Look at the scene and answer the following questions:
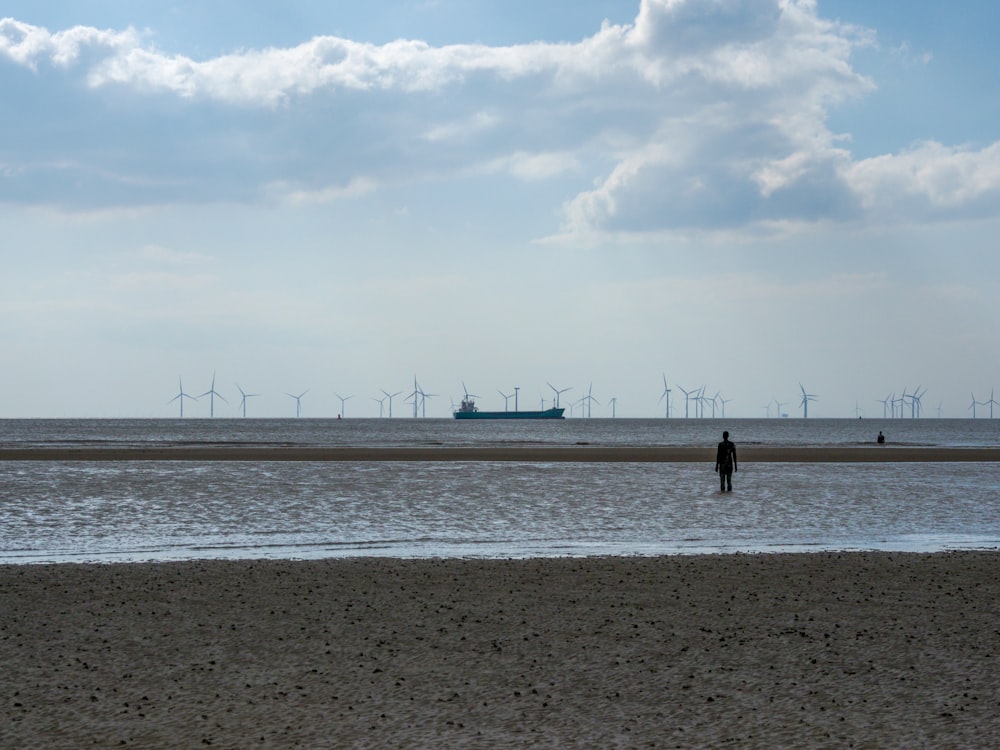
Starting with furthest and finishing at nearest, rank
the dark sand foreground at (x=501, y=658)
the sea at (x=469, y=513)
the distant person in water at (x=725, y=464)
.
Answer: the distant person in water at (x=725, y=464) → the sea at (x=469, y=513) → the dark sand foreground at (x=501, y=658)

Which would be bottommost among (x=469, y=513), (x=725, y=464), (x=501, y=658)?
(x=469, y=513)

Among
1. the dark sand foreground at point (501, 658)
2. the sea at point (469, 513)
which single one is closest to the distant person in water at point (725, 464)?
the sea at point (469, 513)

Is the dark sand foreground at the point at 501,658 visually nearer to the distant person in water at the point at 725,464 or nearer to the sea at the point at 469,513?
the sea at the point at 469,513

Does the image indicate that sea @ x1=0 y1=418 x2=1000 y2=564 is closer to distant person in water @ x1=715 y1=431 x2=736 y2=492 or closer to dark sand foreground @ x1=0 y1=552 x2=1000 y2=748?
distant person in water @ x1=715 y1=431 x2=736 y2=492

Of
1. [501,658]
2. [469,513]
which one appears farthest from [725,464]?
[501,658]

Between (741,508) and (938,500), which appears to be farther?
(938,500)

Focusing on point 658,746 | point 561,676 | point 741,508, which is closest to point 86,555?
point 561,676

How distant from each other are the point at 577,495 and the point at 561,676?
2489 centimetres

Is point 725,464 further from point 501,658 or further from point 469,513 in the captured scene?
point 501,658

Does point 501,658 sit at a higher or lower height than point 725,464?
lower

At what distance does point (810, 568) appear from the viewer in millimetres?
16828

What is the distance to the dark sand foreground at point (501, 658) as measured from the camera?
26.5 feet

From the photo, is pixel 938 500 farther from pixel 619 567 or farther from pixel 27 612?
pixel 27 612

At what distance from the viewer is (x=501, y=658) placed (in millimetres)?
10398
